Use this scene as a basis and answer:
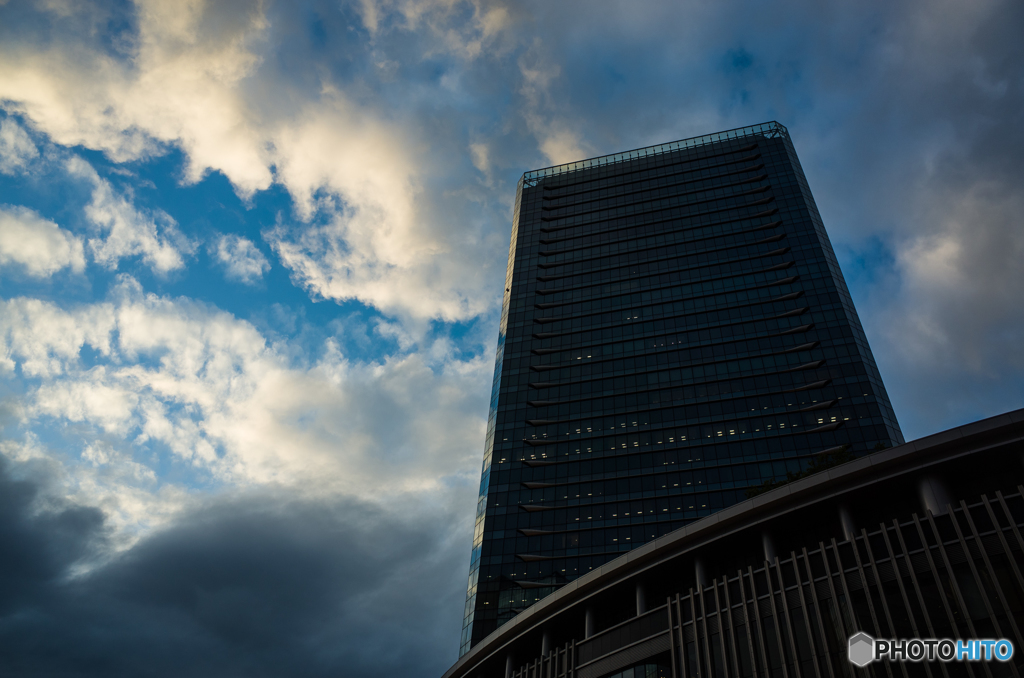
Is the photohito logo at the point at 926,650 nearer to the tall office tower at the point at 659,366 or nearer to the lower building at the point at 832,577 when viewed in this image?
the lower building at the point at 832,577

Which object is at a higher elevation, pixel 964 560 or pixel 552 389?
pixel 552 389

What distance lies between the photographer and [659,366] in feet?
369

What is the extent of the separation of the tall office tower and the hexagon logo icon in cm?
4653

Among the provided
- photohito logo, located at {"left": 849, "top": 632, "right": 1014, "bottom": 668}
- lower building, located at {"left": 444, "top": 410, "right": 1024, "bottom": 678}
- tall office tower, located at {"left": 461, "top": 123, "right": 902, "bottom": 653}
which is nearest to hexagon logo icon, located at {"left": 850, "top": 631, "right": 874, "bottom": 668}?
photohito logo, located at {"left": 849, "top": 632, "right": 1014, "bottom": 668}

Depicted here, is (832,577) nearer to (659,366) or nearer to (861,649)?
(861,649)

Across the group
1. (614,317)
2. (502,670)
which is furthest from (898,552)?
(614,317)

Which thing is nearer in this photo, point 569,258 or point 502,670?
point 502,670

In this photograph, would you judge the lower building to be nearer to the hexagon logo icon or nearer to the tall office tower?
the hexagon logo icon

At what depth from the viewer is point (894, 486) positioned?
34688 mm

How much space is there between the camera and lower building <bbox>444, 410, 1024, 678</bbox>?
2764cm

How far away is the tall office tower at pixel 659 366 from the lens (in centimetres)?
9394

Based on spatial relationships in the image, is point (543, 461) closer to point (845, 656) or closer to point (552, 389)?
point (552, 389)

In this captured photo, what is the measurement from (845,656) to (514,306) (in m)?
106

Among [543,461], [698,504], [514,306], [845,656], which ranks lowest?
[845,656]
